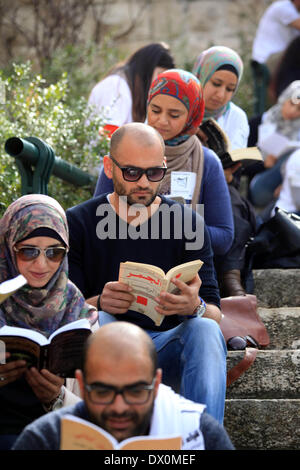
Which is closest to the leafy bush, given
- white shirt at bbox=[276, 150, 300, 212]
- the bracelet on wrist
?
white shirt at bbox=[276, 150, 300, 212]

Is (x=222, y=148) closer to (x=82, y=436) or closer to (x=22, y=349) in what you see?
(x=22, y=349)

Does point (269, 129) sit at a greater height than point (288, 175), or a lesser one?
greater

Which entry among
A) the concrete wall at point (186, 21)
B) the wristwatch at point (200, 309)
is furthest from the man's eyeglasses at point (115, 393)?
the concrete wall at point (186, 21)

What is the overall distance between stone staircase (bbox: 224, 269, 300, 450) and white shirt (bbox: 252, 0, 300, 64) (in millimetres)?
3959

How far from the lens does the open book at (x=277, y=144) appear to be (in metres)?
6.61

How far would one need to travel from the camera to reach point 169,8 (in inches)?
417

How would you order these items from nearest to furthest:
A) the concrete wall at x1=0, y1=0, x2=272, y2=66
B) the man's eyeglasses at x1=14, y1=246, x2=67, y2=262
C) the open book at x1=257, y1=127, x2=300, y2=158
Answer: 1. the man's eyeglasses at x1=14, y1=246, x2=67, y2=262
2. the open book at x1=257, y1=127, x2=300, y2=158
3. the concrete wall at x1=0, y1=0, x2=272, y2=66

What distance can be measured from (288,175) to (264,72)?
2465mm

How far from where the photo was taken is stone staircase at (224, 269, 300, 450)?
12.9ft

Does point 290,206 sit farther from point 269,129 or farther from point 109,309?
point 109,309

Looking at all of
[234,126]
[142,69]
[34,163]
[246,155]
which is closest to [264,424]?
[34,163]

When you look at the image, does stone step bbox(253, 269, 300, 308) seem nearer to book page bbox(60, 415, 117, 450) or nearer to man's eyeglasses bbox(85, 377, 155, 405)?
man's eyeglasses bbox(85, 377, 155, 405)

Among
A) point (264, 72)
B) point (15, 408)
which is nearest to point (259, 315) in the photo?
point (15, 408)

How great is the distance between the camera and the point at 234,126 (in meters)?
6.10
